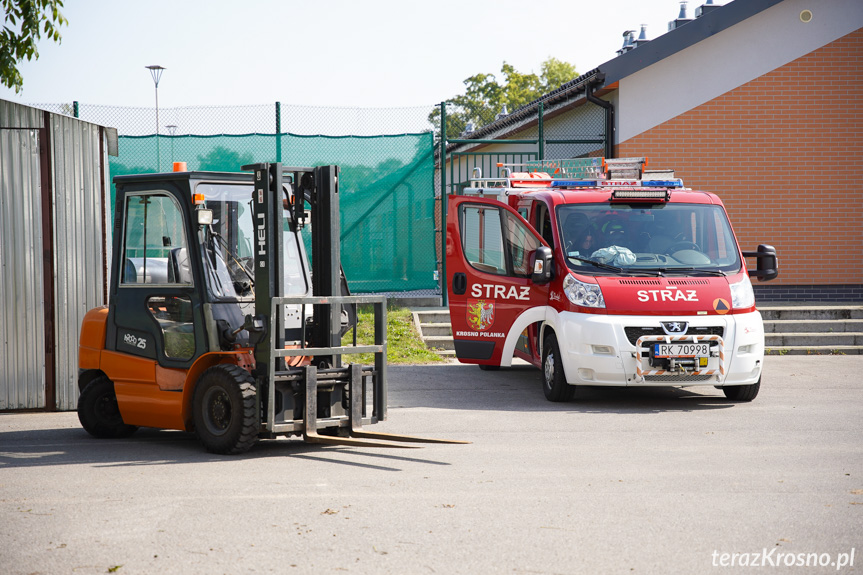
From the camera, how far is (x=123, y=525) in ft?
18.0

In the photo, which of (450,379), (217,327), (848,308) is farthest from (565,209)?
(848,308)

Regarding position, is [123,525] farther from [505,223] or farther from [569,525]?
[505,223]

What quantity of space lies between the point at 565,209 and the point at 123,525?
6758 millimetres

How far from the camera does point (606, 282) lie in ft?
33.4

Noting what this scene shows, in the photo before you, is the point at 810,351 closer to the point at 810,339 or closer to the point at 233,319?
the point at 810,339

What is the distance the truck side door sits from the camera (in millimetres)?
11125

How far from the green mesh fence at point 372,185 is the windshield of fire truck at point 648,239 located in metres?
5.67

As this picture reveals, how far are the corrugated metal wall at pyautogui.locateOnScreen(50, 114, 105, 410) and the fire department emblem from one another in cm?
424

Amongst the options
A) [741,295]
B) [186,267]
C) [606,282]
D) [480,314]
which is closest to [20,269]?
[186,267]

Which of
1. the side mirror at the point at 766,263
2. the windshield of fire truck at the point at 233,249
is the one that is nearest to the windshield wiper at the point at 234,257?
the windshield of fire truck at the point at 233,249

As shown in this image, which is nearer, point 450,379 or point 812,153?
point 450,379

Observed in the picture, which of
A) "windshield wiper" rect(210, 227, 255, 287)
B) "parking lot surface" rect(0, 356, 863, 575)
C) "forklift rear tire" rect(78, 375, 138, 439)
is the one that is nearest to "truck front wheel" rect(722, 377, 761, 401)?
"parking lot surface" rect(0, 356, 863, 575)

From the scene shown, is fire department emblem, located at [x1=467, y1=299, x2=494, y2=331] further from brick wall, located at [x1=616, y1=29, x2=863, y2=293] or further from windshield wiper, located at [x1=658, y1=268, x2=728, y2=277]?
A: brick wall, located at [x1=616, y1=29, x2=863, y2=293]

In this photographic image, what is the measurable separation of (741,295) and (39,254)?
740cm
